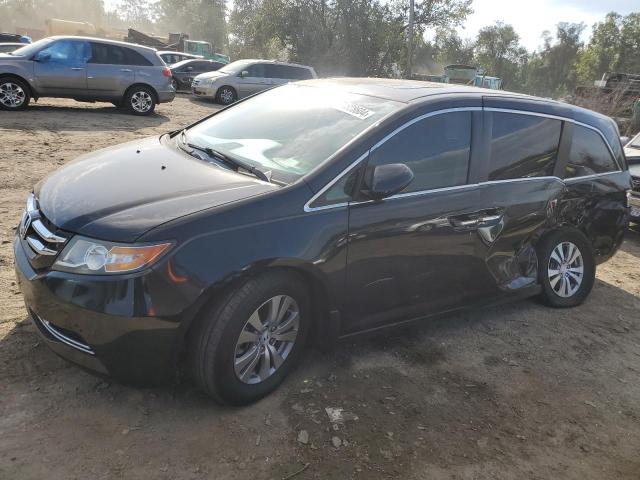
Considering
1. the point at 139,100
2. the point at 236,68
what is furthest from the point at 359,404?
the point at 236,68

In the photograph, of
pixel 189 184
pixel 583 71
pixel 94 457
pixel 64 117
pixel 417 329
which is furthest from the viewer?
pixel 583 71

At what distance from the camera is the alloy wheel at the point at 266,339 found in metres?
2.78

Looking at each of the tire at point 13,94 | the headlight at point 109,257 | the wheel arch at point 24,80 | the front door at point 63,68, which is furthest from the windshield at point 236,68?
the headlight at point 109,257

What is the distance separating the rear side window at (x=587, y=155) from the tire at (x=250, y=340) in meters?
2.67

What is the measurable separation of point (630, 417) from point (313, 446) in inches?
79.2

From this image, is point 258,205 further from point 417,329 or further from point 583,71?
point 583,71

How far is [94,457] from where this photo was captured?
2438mm

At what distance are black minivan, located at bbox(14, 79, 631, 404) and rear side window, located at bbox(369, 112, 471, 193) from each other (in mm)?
11

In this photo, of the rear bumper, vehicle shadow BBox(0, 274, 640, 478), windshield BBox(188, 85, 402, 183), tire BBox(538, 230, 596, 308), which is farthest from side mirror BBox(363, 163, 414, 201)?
the rear bumper

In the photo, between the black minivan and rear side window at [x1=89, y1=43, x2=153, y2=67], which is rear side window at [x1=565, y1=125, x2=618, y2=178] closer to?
the black minivan

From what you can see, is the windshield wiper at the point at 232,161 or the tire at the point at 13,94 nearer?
the windshield wiper at the point at 232,161

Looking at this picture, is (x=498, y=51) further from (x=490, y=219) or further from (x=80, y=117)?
(x=490, y=219)

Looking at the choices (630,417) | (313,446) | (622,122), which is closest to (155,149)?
(313,446)

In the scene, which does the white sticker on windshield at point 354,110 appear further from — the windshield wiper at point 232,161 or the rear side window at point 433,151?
the windshield wiper at point 232,161
